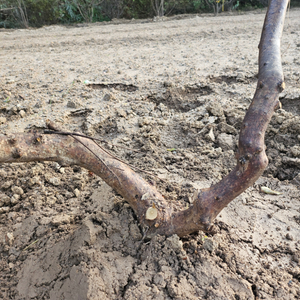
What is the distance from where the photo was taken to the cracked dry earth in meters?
1.48

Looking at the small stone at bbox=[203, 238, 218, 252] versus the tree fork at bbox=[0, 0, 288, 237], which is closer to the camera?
the tree fork at bbox=[0, 0, 288, 237]

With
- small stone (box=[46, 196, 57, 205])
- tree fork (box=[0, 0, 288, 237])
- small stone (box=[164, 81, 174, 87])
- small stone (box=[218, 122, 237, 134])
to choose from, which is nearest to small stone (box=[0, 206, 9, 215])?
small stone (box=[46, 196, 57, 205])

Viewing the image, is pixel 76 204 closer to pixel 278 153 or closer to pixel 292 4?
pixel 278 153

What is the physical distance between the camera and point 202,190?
5.02ft

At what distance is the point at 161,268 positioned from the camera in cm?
149

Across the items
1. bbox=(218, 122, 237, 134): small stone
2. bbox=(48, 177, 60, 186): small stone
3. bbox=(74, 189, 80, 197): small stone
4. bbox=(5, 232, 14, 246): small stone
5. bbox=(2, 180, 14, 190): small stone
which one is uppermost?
bbox=(218, 122, 237, 134): small stone

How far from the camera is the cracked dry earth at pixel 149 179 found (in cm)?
148

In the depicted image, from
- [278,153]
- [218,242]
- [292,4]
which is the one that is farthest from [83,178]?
[292,4]

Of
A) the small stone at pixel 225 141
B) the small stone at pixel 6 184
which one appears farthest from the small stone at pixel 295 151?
the small stone at pixel 6 184

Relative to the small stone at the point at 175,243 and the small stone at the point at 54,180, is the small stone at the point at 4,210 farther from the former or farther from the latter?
the small stone at the point at 175,243

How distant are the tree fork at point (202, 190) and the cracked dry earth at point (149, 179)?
138 millimetres

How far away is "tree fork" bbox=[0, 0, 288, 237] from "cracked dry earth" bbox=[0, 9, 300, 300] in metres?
0.14

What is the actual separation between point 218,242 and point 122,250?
599 millimetres

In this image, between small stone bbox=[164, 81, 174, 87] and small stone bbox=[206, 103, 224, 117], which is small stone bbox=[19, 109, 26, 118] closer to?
small stone bbox=[164, 81, 174, 87]
